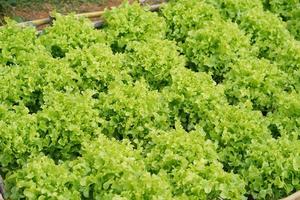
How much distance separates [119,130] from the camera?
7.70m

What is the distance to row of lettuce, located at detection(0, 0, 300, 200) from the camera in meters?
6.79

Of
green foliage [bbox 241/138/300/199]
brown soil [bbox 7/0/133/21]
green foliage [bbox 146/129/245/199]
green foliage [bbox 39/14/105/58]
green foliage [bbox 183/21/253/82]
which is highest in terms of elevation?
green foliage [bbox 39/14/105/58]

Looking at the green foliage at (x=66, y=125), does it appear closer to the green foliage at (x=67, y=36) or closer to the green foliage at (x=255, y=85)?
the green foliage at (x=67, y=36)

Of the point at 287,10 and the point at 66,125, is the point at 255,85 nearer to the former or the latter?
the point at 287,10

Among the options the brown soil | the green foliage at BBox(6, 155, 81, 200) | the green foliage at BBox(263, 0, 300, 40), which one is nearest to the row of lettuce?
the green foliage at BBox(6, 155, 81, 200)

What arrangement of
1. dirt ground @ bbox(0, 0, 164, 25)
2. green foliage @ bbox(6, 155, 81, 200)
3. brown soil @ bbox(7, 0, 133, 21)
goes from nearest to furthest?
green foliage @ bbox(6, 155, 81, 200) → dirt ground @ bbox(0, 0, 164, 25) → brown soil @ bbox(7, 0, 133, 21)

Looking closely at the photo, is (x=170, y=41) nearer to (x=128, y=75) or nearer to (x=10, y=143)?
(x=128, y=75)

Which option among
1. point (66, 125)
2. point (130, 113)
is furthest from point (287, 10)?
point (66, 125)

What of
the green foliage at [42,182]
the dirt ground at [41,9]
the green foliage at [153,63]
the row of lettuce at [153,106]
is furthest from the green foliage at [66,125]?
the dirt ground at [41,9]

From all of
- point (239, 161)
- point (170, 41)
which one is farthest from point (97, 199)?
point (170, 41)

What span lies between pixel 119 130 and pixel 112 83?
73 centimetres

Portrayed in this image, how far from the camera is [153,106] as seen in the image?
7.75 metres

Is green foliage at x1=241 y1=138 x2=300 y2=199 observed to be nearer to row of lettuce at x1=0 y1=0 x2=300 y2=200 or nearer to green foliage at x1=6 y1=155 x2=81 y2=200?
row of lettuce at x1=0 y1=0 x2=300 y2=200

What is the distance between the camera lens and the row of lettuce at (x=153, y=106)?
6.79 m
